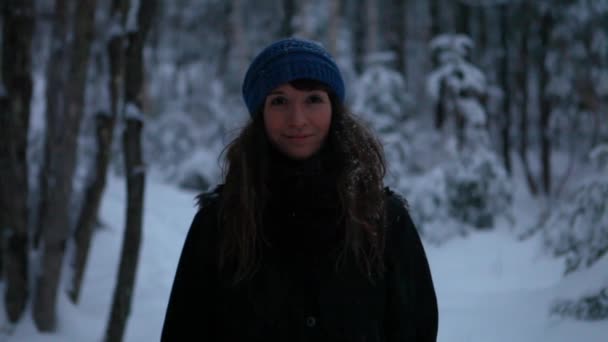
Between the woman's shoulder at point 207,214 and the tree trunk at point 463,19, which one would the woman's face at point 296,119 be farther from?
the tree trunk at point 463,19

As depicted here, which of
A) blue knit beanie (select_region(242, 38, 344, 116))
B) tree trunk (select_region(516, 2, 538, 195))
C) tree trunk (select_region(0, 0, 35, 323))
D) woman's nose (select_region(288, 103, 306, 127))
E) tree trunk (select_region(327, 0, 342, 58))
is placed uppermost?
tree trunk (select_region(516, 2, 538, 195))

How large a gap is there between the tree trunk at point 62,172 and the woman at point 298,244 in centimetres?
371

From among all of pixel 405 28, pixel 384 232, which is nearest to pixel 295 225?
pixel 384 232

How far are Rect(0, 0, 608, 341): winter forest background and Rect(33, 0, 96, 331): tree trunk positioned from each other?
16 millimetres

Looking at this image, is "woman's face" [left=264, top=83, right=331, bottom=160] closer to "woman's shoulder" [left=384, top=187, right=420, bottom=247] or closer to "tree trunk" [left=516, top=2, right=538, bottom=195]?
"woman's shoulder" [left=384, top=187, right=420, bottom=247]

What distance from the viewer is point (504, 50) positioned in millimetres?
18844

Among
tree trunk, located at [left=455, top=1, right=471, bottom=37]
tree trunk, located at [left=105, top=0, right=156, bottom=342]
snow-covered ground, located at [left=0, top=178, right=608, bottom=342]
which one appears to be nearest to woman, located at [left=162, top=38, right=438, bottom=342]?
snow-covered ground, located at [left=0, top=178, right=608, bottom=342]

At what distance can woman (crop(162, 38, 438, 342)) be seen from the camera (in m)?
1.72

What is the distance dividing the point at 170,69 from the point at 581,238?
64.7 ft

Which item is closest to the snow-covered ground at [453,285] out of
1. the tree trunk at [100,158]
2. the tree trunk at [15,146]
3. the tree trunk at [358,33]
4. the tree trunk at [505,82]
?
the tree trunk at [15,146]

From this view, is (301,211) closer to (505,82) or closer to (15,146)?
(15,146)

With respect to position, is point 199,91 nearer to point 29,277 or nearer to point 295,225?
point 29,277

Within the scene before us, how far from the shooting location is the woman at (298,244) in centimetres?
172

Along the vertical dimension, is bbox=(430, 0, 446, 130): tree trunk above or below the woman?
above
